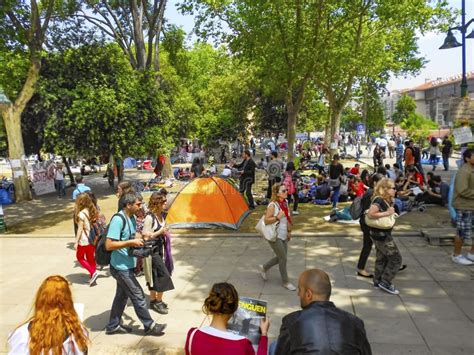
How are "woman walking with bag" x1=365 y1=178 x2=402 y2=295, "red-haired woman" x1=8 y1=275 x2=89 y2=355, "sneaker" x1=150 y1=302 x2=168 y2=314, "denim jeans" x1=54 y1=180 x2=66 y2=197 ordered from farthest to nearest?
1. "denim jeans" x1=54 y1=180 x2=66 y2=197
2. "woman walking with bag" x1=365 y1=178 x2=402 y2=295
3. "sneaker" x1=150 y1=302 x2=168 y2=314
4. "red-haired woman" x1=8 y1=275 x2=89 y2=355

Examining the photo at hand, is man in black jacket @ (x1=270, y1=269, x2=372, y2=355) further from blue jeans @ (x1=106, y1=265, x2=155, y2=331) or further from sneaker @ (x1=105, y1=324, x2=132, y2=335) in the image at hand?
sneaker @ (x1=105, y1=324, x2=132, y2=335)

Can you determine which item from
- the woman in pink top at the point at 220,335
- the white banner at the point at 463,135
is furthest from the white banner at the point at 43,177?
the woman in pink top at the point at 220,335

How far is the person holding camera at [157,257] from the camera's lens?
5.79 meters

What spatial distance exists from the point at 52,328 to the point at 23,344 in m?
0.22

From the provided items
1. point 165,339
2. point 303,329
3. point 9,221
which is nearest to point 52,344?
point 303,329

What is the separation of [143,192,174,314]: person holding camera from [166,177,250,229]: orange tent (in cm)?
496

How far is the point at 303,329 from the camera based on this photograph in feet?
8.50

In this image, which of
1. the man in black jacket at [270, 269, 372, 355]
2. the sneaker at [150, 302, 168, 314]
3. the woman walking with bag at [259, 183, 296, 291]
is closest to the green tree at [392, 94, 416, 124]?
the woman walking with bag at [259, 183, 296, 291]

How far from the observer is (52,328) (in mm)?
2832

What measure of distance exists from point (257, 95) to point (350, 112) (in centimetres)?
2904

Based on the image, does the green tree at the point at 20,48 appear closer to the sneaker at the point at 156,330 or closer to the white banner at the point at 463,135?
the sneaker at the point at 156,330

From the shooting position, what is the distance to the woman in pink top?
2717 millimetres

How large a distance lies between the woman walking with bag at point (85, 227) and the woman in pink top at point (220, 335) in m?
4.79

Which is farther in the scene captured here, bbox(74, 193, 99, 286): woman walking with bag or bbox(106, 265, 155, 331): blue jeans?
bbox(74, 193, 99, 286): woman walking with bag
